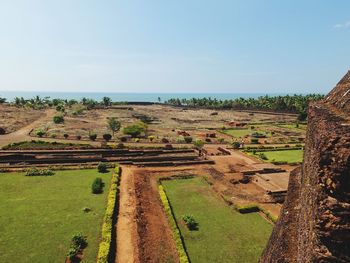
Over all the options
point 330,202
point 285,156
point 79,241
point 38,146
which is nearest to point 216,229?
point 79,241

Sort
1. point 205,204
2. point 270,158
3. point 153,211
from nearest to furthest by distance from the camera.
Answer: point 153,211 → point 205,204 → point 270,158

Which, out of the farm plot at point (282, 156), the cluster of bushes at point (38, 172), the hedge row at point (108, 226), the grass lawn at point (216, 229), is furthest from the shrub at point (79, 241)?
the farm plot at point (282, 156)

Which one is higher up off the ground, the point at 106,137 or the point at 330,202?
the point at 330,202

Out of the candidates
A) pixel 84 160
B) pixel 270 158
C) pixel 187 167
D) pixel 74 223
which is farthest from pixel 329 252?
pixel 270 158

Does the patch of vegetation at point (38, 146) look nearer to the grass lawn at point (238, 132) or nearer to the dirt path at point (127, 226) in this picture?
the dirt path at point (127, 226)

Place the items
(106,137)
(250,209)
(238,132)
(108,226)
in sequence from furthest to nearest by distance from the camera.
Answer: (238,132) < (106,137) < (250,209) < (108,226)

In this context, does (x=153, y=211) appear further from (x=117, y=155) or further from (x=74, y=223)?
(x=117, y=155)

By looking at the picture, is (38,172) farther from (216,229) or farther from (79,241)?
(216,229)
